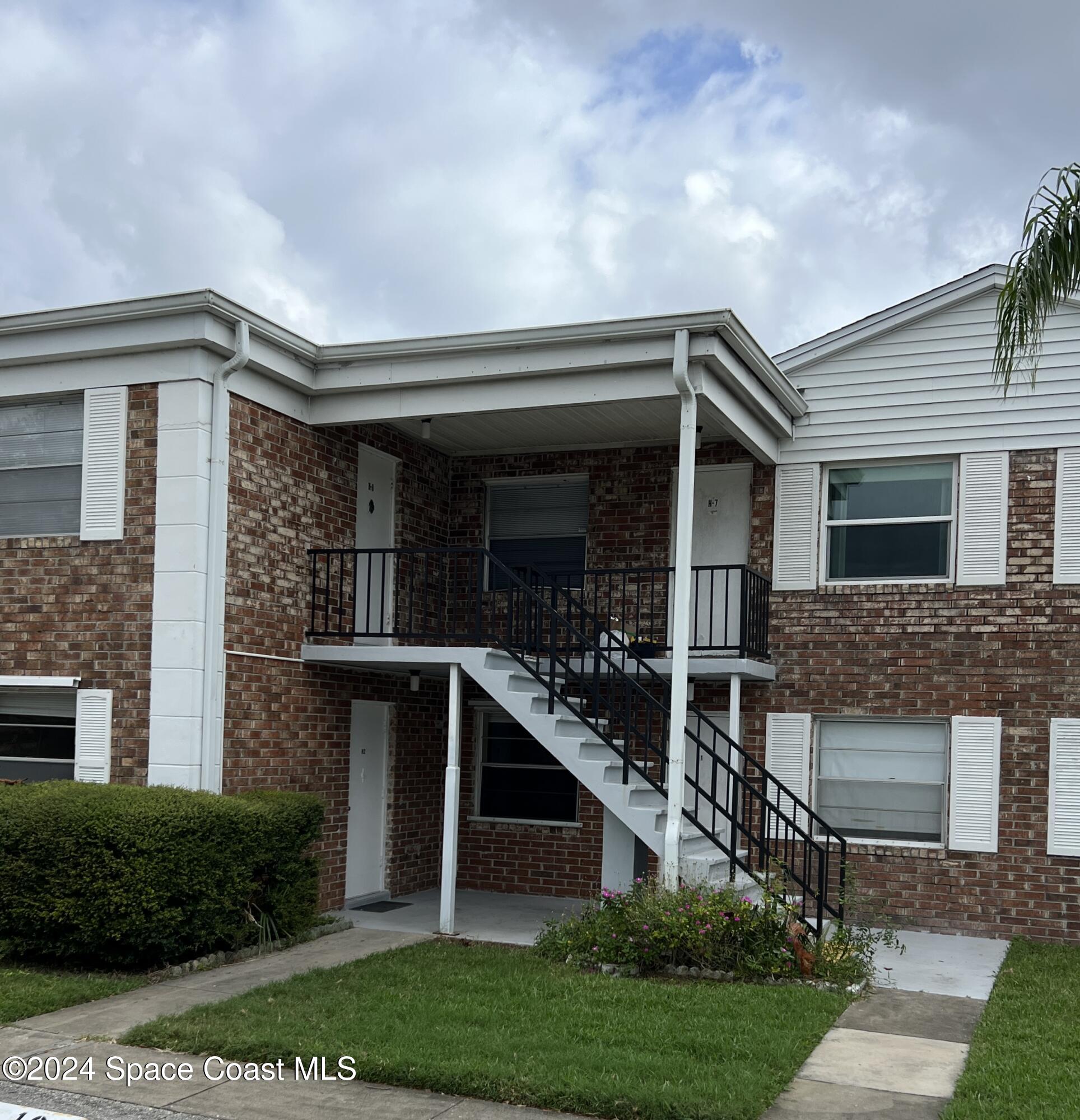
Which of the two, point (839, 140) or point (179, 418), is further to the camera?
point (839, 140)

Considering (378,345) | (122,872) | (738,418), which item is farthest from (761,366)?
(122,872)

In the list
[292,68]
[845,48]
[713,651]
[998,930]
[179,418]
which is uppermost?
[292,68]

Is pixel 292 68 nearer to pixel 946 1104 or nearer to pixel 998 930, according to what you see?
pixel 998 930

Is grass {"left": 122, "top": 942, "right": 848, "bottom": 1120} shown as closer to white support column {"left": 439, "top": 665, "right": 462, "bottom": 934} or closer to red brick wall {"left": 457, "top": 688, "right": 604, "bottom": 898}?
white support column {"left": 439, "top": 665, "right": 462, "bottom": 934}

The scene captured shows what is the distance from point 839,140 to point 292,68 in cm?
682

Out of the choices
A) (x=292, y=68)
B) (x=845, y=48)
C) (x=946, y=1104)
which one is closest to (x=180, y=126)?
(x=292, y=68)

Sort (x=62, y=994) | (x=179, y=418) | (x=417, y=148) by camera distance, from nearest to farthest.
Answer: (x=62, y=994)
(x=179, y=418)
(x=417, y=148)

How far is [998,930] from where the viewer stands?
10.9m

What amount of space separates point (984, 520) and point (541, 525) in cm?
455

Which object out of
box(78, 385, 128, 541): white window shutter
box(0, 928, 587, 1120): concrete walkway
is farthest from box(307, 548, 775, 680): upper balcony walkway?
box(0, 928, 587, 1120): concrete walkway

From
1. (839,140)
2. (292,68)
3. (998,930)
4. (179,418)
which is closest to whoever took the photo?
(179,418)

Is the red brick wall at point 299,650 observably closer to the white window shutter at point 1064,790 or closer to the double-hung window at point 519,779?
the double-hung window at point 519,779

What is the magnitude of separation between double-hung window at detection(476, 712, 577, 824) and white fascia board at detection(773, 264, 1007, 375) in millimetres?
4724

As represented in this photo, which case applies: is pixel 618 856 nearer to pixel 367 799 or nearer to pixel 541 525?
pixel 367 799
